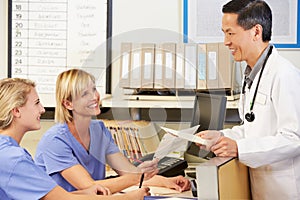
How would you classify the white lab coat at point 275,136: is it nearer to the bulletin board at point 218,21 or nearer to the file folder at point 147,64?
the file folder at point 147,64

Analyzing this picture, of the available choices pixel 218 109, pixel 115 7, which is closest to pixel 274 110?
pixel 218 109

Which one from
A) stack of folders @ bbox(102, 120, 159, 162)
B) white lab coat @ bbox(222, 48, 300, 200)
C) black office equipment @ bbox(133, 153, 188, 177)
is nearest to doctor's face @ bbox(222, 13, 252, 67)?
white lab coat @ bbox(222, 48, 300, 200)

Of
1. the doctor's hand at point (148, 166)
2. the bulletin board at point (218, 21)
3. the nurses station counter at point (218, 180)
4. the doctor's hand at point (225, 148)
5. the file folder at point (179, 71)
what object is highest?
the bulletin board at point (218, 21)

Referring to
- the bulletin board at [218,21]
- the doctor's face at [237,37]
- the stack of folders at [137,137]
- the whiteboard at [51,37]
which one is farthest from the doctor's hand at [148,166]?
the whiteboard at [51,37]

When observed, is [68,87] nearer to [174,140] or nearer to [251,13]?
[174,140]

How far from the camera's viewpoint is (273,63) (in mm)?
1757

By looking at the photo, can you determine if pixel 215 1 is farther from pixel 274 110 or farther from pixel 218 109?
pixel 274 110

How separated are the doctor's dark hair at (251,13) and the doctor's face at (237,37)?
0.02 m

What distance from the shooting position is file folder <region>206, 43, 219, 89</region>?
249 cm

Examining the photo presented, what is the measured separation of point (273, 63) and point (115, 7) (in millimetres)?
1497

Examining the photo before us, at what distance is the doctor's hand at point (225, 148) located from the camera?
154 centimetres

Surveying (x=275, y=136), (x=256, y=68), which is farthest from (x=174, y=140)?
(x=256, y=68)

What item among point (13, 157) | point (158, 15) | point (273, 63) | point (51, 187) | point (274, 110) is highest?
point (158, 15)

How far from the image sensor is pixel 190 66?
2.12 metres
